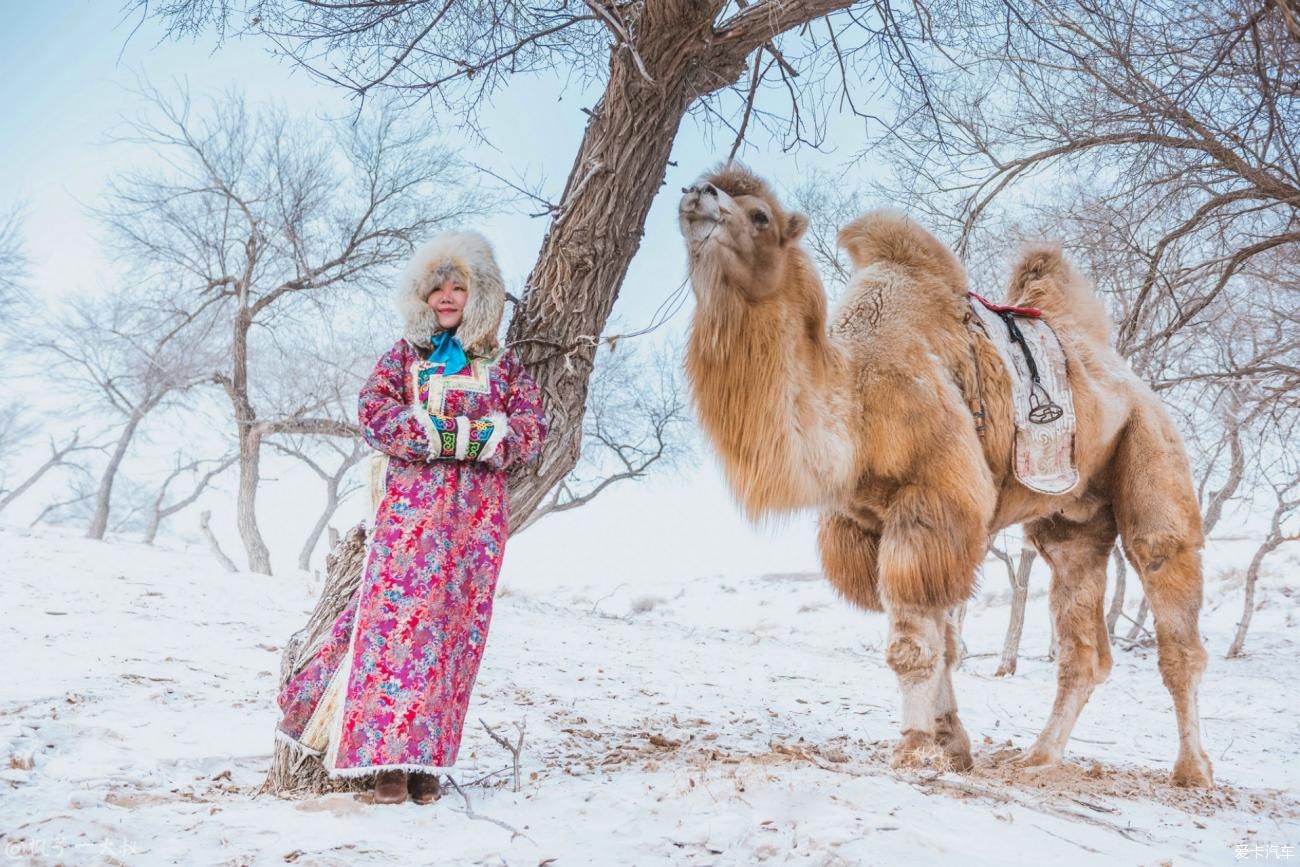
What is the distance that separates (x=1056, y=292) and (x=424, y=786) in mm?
4114

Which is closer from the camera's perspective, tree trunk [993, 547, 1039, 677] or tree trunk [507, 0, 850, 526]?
tree trunk [507, 0, 850, 526]

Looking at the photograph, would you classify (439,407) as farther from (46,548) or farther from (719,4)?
(46,548)

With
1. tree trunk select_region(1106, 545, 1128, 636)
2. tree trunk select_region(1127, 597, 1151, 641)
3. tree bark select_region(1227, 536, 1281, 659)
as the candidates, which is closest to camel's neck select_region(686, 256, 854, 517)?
tree trunk select_region(1106, 545, 1128, 636)

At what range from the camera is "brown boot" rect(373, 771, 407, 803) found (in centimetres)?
334

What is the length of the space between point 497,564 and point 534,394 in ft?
2.27

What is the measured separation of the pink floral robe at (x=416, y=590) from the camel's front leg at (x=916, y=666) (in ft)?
5.11

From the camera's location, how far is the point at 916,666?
147 inches

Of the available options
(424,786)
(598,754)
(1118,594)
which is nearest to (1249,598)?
(1118,594)

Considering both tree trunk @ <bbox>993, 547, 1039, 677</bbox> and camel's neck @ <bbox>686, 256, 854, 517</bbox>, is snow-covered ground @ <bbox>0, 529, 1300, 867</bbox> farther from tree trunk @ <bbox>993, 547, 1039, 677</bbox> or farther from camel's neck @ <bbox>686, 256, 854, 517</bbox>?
camel's neck @ <bbox>686, 256, 854, 517</bbox>

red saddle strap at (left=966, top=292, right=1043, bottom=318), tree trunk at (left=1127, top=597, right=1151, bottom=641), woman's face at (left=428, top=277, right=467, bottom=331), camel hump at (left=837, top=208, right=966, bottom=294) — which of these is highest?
camel hump at (left=837, top=208, right=966, bottom=294)

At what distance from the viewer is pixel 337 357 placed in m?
17.9

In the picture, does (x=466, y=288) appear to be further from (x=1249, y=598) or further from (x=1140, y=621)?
(x=1249, y=598)

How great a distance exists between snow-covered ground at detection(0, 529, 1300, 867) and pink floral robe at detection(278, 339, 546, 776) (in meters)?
0.27

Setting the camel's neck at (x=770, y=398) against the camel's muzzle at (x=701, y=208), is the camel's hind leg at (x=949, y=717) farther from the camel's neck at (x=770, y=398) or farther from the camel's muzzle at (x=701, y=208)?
the camel's muzzle at (x=701, y=208)
